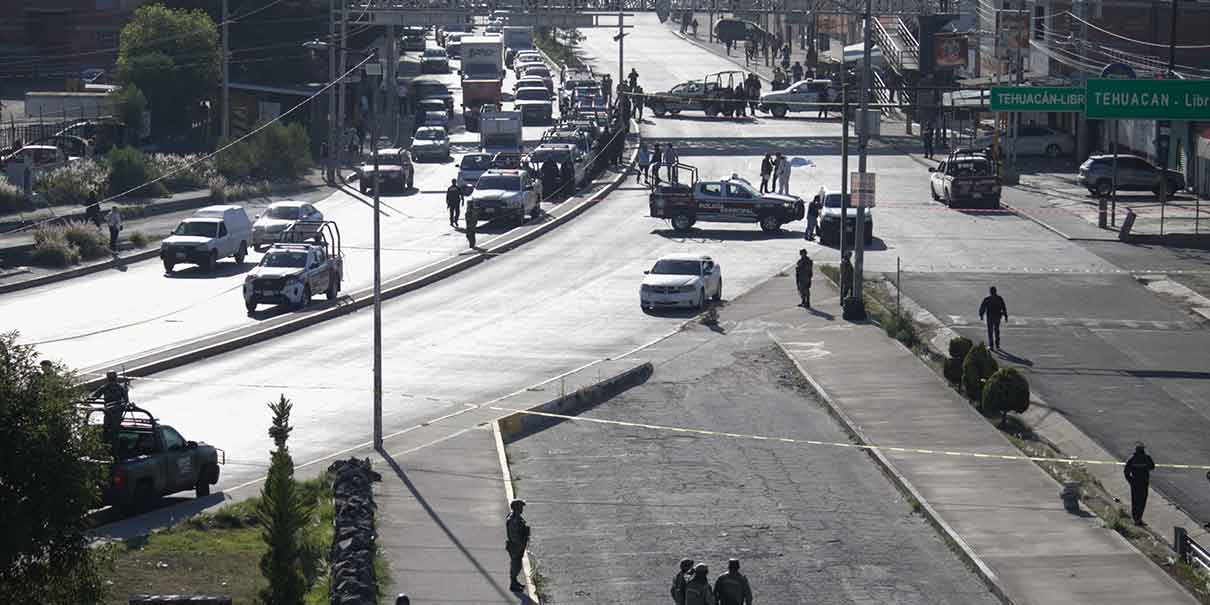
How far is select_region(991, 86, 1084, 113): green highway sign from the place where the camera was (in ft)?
217

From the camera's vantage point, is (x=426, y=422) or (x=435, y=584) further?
(x=426, y=422)

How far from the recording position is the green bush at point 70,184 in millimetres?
60875

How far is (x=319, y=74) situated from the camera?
98.9m

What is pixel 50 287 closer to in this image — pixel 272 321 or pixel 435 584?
pixel 272 321

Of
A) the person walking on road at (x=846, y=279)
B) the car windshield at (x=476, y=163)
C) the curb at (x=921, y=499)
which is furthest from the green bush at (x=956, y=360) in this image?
the car windshield at (x=476, y=163)

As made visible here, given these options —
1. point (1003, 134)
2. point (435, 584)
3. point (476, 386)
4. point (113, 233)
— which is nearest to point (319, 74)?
point (1003, 134)

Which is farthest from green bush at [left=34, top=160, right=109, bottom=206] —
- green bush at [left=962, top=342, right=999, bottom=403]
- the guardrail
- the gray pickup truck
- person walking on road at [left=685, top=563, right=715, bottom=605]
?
person walking on road at [left=685, top=563, right=715, bottom=605]

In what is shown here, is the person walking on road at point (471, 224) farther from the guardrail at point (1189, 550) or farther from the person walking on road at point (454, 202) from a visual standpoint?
the guardrail at point (1189, 550)

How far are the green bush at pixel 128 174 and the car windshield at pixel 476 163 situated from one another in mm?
10399

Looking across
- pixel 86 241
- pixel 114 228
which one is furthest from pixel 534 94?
pixel 86 241

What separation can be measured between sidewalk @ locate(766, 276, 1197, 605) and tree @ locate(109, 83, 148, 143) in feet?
143

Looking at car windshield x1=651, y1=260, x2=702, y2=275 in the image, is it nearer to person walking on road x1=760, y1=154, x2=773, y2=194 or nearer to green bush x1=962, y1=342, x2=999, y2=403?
green bush x1=962, y1=342, x2=999, y2=403

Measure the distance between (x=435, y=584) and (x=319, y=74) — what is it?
79847 mm

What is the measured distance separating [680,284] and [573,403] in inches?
471
